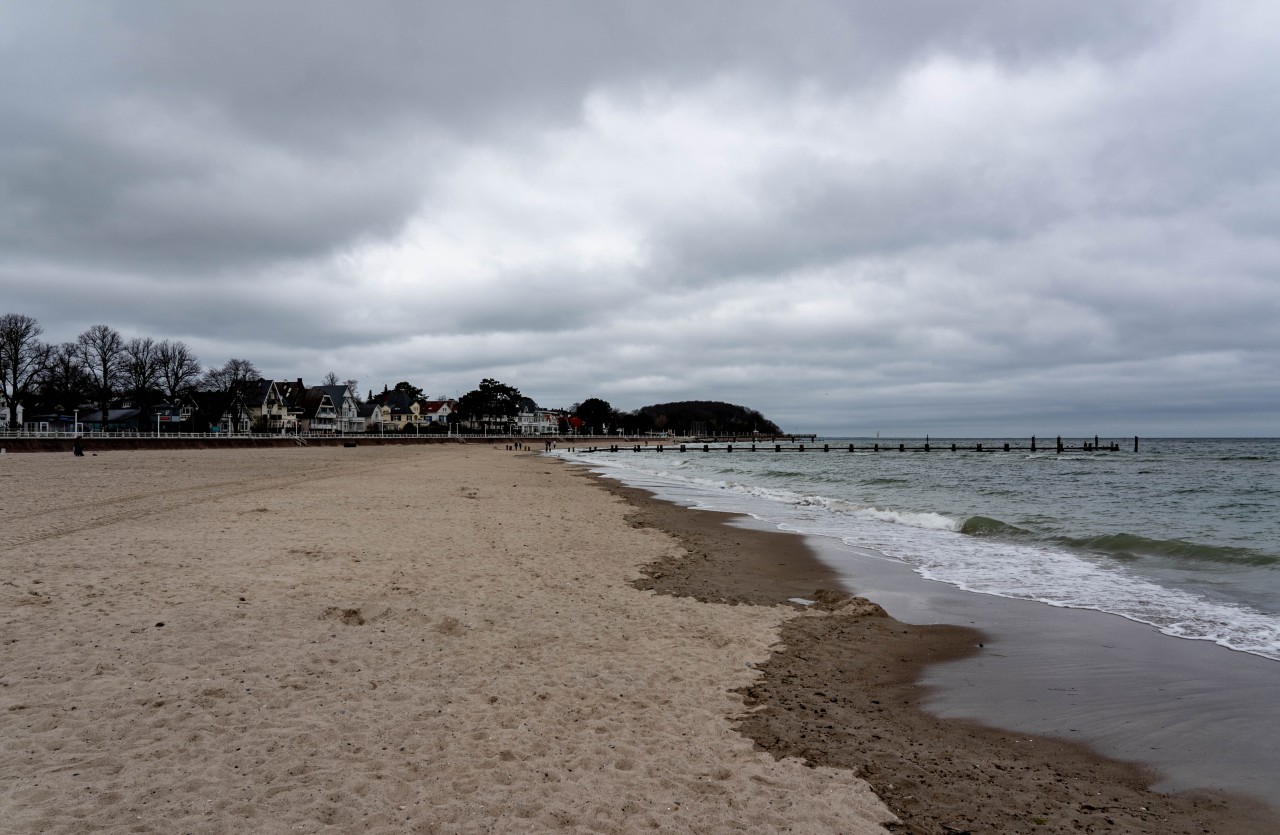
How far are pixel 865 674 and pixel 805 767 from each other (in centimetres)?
219

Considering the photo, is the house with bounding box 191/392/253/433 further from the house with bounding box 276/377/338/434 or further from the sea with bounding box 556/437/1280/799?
the sea with bounding box 556/437/1280/799

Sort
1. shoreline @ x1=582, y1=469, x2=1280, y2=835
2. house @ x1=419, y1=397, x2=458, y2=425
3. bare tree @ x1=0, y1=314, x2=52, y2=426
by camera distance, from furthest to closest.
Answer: house @ x1=419, y1=397, x2=458, y2=425 < bare tree @ x1=0, y1=314, x2=52, y2=426 < shoreline @ x1=582, y1=469, x2=1280, y2=835

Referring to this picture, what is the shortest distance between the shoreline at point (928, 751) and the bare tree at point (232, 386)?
3985 inches

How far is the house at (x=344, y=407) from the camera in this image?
110 m

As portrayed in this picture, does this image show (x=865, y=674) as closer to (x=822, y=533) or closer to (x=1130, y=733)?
(x=1130, y=733)

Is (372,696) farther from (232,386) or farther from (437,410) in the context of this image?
(437,410)

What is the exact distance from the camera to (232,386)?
352 ft

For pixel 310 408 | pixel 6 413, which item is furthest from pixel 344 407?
pixel 6 413

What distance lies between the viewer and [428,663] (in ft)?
19.1

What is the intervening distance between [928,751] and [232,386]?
122m

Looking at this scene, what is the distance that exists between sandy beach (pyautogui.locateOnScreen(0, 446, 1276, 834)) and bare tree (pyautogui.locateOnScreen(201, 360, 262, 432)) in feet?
320

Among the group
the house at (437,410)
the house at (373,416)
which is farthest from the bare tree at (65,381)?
the house at (437,410)

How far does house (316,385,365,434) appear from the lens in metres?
110

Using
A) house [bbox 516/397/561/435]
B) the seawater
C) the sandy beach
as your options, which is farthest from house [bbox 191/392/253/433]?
the sandy beach
